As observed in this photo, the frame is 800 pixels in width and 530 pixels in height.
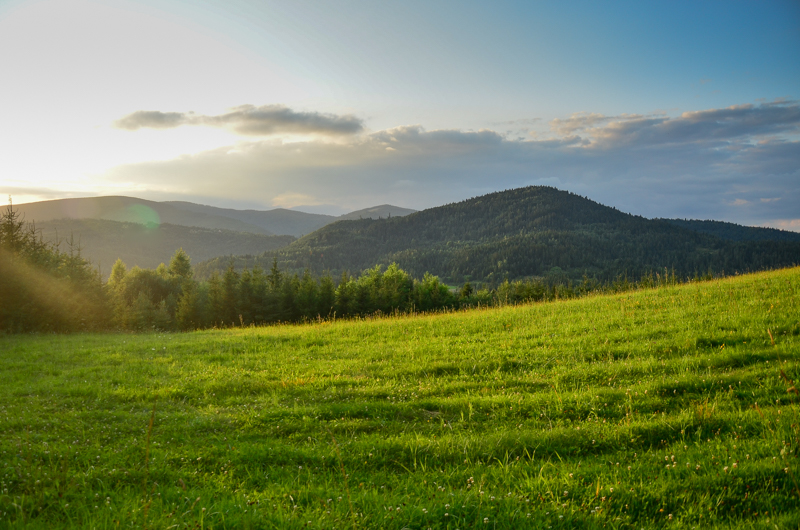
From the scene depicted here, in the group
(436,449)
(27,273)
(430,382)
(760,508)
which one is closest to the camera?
(760,508)

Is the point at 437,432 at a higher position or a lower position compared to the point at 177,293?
higher

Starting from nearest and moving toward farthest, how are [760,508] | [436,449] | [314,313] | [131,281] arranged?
[760,508]
[436,449]
[314,313]
[131,281]

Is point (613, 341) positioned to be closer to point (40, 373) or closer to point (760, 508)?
point (760, 508)

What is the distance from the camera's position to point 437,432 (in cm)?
691

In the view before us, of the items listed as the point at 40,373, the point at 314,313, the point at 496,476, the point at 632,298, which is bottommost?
the point at 314,313

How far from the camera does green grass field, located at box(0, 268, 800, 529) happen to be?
4234 millimetres

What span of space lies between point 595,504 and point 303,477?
345 centimetres

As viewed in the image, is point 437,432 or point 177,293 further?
point 177,293

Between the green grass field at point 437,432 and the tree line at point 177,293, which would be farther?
the tree line at point 177,293

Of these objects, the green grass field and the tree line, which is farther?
the tree line

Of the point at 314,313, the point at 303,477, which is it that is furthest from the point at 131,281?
the point at 303,477

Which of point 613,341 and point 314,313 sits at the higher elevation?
point 613,341

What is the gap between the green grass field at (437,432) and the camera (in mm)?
4234

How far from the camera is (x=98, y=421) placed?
7.82 meters
